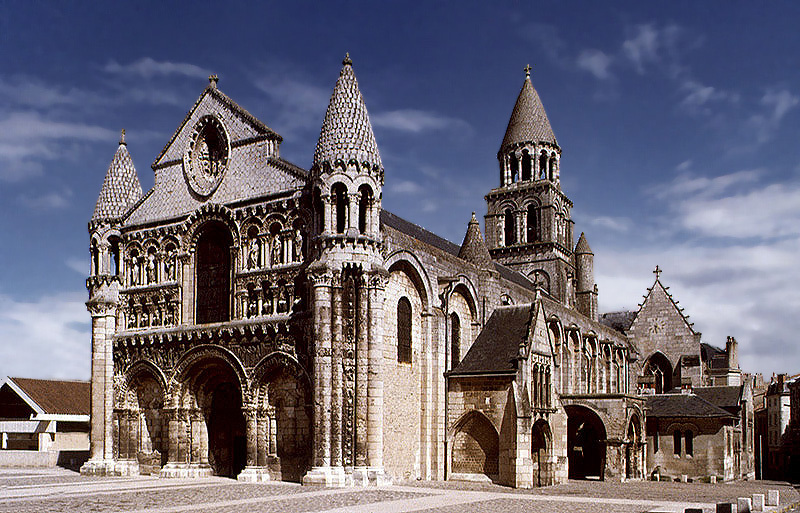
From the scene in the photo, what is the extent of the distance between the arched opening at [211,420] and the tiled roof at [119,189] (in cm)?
847

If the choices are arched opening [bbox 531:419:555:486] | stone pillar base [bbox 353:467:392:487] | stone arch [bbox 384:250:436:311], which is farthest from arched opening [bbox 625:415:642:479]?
stone pillar base [bbox 353:467:392:487]

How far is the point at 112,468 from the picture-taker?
32125mm

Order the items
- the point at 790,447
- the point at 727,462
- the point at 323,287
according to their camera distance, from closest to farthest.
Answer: the point at 323,287, the point at 727,462, the point at 790,447

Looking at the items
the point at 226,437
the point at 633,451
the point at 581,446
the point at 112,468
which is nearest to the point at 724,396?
the point at 581,446

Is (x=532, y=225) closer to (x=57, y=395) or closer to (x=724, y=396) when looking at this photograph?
(x=724, y=396)


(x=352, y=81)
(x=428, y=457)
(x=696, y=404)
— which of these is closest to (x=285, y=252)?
(x=352, y=81)

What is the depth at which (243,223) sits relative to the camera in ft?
105

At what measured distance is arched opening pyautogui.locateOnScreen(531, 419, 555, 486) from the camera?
32.1 meters

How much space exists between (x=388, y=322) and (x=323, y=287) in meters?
3.08

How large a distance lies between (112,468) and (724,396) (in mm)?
33986

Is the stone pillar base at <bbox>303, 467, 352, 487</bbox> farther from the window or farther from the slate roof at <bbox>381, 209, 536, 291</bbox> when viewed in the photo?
the slate roof at <bbox>381, 209, 536, 291</bbox>

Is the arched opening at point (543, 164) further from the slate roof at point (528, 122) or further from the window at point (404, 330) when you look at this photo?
the window at point (404, 330)

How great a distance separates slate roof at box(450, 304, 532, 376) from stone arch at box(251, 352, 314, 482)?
6598 millimetres

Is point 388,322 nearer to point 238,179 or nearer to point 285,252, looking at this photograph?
point 285,252
